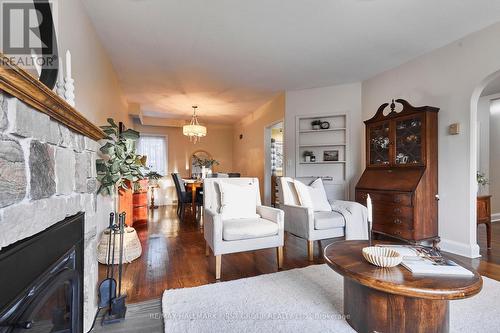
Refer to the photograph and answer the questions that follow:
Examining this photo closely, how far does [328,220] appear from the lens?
106 inches

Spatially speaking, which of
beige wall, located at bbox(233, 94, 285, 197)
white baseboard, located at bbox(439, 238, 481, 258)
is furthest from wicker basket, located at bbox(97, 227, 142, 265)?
white baseboard, located at bbox(439, 238, 481, 258)

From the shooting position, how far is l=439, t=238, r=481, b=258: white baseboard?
2.75 metres

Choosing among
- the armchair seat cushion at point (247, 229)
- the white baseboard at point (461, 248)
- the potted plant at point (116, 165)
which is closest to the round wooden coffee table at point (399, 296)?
the armchair seat cushion at point (247, 229)

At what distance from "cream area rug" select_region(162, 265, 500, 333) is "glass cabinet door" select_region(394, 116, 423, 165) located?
1462 millimetres

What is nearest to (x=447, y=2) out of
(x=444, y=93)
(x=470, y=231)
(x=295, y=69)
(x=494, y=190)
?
(x=444, y=93)

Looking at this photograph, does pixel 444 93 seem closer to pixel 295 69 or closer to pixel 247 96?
pixel 295 69

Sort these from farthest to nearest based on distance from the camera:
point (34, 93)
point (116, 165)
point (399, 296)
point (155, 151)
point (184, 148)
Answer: point (184, 148) → point (155, 151) → point (116, 165) → point (399, 296) → point (34, 93)

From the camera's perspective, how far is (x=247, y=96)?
16.2 feet

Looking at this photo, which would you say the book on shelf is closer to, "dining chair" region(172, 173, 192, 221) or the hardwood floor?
the hardwood floor

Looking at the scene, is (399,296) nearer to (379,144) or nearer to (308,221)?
(308,221)

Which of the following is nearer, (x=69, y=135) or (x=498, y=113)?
(x=69, y=135)

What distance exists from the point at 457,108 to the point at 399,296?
2.78m

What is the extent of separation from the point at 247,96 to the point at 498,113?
486cm

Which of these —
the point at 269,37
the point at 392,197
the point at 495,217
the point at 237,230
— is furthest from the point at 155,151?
the point at 495,217
